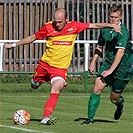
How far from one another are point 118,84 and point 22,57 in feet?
35.3

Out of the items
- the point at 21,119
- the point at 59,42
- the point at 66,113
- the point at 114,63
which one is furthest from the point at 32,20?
the point at 21,119

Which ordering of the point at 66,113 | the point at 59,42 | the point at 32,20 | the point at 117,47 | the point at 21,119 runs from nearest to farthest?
the point at 21,119, the point at 117,47, the point at 59,42, the point at 66,113, the point at 32,20

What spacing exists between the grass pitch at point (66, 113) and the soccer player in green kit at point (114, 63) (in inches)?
16.0

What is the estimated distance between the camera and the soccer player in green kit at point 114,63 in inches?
494

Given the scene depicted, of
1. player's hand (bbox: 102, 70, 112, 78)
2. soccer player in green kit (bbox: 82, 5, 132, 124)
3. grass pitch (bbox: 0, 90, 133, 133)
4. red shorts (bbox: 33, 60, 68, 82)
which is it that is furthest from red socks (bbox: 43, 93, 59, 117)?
player's hand (bbox: 102, 70, 112, 78)

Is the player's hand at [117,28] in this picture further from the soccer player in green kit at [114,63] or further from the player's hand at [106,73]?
the player's hand at [106,73]

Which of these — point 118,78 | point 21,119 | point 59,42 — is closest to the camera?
point 21,119

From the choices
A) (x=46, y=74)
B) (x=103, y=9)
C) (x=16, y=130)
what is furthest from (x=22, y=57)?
(x=16, y=130)

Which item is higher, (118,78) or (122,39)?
(122,39)

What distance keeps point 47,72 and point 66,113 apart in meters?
2.01

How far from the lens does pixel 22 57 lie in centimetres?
2358

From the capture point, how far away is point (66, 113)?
14.9 m

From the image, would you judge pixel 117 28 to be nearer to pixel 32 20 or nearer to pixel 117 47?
pixel 117 47

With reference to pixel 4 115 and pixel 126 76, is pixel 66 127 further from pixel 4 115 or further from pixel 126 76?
pixel 4 115
